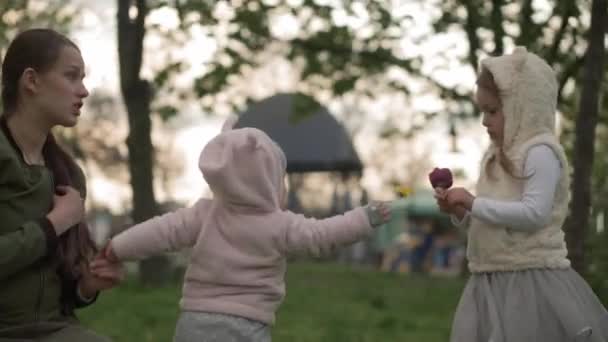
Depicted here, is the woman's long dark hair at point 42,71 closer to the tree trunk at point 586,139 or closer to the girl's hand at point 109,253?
the girl's hand at point 109,253

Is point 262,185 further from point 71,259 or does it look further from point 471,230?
point 471,230

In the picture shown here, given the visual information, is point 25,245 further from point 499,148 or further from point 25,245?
point 499,148

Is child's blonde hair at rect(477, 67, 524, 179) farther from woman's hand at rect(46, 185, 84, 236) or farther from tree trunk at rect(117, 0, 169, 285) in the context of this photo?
tree trunk at rect(117, 0, 169, 285)

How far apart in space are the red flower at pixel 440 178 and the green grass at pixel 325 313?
12.9 ft

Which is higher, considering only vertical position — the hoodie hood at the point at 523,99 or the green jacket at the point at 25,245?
the hoodie hood at the point at 523,99

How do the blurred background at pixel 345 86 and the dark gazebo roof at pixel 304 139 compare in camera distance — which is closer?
the blurred background at pixel 345 86

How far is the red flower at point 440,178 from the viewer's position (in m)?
4.59

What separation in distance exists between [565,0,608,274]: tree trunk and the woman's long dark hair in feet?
12.6

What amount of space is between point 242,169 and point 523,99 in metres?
1.28

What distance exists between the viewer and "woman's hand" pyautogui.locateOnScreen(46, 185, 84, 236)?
3.82 meters

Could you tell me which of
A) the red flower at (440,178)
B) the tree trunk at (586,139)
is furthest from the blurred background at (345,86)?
the red flower at (440,178)

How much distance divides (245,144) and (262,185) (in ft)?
0.50

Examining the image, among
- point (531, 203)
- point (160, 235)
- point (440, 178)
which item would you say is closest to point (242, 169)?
point (160, 235)

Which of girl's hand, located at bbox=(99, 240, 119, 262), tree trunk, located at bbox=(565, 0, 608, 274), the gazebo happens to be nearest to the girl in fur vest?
girl's hand, located at bbox=(99, 240, 119, 262)
